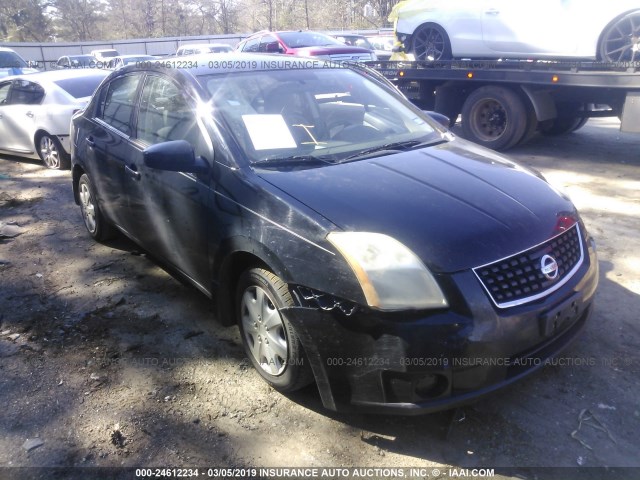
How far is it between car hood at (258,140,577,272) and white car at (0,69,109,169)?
615cm

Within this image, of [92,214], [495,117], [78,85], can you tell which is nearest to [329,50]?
[495,117]

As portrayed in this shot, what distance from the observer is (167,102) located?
365cm

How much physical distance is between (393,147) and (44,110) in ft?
21.3

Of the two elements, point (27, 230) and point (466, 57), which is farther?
point (466, 57)

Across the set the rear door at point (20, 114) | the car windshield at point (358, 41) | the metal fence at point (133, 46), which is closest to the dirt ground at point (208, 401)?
the rear door at point (20, 114)

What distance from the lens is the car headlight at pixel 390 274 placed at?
229 centimetres

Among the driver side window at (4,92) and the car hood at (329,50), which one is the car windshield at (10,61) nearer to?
the car hood at (329,50)

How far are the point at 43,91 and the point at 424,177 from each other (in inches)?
284

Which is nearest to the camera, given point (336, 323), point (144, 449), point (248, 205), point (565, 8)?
point (336, 323)

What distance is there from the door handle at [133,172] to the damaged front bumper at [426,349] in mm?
1852

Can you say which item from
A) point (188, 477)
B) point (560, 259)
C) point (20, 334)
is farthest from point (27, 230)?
point (560, 259)

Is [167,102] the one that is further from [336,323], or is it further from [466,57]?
[466,57]

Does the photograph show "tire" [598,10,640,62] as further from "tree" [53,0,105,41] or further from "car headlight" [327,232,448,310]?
"tree" [53,0,105,41]

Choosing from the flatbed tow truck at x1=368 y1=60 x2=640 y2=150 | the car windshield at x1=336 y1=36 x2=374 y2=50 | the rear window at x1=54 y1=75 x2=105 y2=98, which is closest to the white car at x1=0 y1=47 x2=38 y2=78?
the rear window at x1=54 y1=75 x2=105 y2=98
